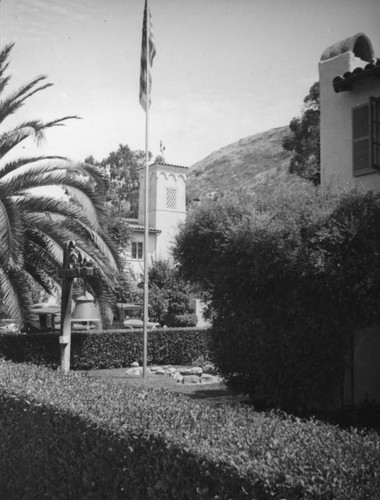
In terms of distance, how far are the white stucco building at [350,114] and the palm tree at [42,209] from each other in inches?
211

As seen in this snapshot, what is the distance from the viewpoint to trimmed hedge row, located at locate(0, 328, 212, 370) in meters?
15.3

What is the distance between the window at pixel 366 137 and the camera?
369 inches

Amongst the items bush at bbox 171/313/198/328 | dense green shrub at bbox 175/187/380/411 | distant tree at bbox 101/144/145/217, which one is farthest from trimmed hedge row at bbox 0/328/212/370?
distant tree at bbox 101/144/145/217

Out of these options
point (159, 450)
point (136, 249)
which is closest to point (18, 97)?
point (159, 450)

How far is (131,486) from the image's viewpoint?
386 centimetres

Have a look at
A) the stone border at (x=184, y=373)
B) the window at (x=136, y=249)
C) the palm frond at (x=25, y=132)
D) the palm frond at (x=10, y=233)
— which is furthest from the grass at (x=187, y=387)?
the window at (x=136, y=249)

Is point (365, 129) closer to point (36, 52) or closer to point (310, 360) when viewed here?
point (310, 360)

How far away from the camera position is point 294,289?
833 cm

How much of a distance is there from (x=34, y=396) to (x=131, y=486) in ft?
6.40

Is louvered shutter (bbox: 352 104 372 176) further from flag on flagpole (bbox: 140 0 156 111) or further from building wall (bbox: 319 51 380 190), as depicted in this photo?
flag on flagpole (bbox: 140 0 156 111)

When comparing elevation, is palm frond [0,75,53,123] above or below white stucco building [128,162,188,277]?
below

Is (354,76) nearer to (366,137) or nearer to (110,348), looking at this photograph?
(366,137)

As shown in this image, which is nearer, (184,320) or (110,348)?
(110,348)

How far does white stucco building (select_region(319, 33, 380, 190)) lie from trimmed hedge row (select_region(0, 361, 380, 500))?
→ 5678 mm
